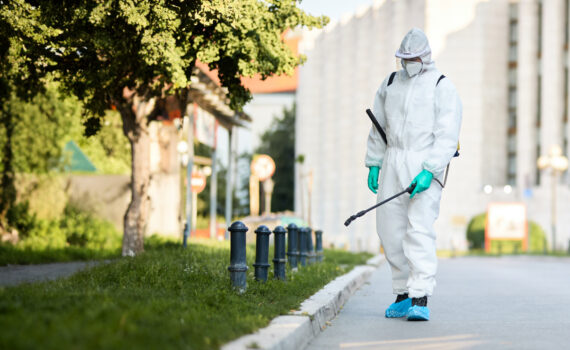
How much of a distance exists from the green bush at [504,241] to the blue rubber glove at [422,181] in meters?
30.6

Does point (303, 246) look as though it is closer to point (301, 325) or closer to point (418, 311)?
point (418, 311)

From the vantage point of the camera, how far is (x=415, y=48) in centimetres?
742

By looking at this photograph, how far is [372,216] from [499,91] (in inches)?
532

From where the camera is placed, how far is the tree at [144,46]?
10.6m

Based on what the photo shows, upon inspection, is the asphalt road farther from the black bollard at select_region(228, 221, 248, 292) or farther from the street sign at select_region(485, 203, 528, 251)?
the street sign at select_region(485, 203, 528, 251)

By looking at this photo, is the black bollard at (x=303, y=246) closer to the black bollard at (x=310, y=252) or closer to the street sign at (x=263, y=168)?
the black bollard at (x=310, y=252)

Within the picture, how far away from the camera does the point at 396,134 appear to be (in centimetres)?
750

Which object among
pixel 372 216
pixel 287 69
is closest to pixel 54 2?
pixel 287 69

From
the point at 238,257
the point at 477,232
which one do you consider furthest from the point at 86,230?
the point at 477,232

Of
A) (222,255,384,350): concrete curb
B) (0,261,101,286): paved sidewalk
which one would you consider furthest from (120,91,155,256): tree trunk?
(222,255,384,350): concrete curb

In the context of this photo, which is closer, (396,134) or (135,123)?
(396,134)

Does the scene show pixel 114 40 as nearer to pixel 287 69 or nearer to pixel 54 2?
pixel 54 2

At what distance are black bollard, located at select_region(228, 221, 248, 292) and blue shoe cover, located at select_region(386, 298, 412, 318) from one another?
4.25 feet

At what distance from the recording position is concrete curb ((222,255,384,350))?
5.11 metres
